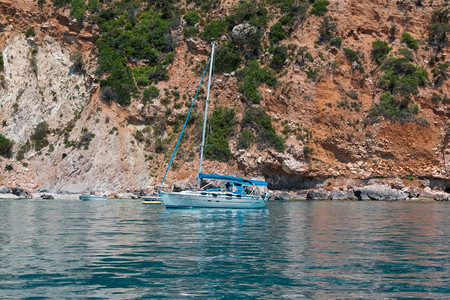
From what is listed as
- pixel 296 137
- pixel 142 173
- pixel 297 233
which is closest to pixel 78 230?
pixel 297 233

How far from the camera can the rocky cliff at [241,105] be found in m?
49.0

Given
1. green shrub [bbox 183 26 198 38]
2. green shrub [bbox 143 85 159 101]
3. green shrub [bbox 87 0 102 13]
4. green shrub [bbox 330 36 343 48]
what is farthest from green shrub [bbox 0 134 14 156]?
green shrub [bbox 330 36 343 48]

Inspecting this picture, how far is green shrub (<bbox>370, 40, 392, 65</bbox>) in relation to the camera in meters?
55.5

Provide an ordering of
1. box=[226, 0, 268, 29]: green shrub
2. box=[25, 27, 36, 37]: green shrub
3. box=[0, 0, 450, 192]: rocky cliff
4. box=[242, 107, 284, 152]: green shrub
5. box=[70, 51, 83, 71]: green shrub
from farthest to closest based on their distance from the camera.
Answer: box=[226, 0, 268, 29]: green shrub < box=[25, 27, 36, 37]: green shrub < box=[70, 51, 83, 71]: green shrub < box=[242, 107, 284, 152]: green shrub < box=[0, 0, 450, 192]: rocky cliff

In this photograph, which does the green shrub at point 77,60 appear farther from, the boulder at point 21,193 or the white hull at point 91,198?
the white hull at point 91,198

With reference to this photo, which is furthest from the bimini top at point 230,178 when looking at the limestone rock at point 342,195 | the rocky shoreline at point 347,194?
the limestone rock at point 342,195

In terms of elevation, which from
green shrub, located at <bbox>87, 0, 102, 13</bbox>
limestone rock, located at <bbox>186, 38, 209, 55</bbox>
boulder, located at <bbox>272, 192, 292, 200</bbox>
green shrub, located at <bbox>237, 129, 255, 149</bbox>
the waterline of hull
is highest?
green shrub, located at <bbox>87, 0, 102, 13</bbox>

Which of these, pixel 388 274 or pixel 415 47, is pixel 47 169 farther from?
pixel 388 274

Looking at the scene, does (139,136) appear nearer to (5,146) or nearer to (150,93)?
(150,93)

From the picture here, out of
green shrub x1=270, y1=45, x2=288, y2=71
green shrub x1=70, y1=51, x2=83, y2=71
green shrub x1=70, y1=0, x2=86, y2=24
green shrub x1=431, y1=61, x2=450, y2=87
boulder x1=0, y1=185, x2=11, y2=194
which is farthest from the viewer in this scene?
green shrub x1=70, y1=0, x2=86, y2=24

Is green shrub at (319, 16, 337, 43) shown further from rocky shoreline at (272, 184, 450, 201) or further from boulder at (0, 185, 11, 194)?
boulder at (0, 185, 11, 194)

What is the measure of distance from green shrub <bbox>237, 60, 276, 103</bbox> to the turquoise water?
33195mm

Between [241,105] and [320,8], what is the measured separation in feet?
47.7

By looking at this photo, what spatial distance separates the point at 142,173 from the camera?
161ft
